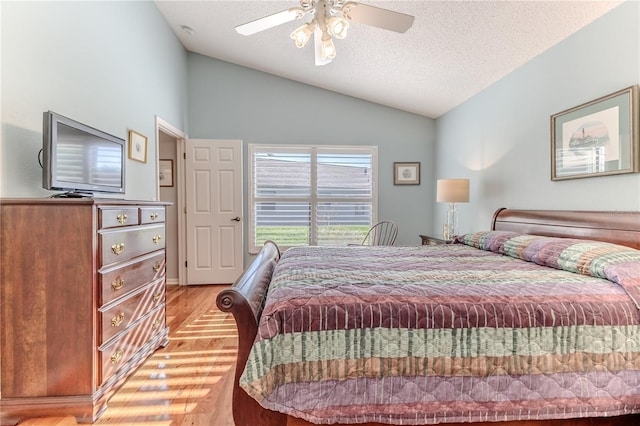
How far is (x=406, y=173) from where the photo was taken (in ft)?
14.9

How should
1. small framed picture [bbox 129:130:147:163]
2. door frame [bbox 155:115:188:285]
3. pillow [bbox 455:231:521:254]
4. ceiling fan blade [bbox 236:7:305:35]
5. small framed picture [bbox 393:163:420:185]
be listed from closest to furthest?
ceiling fan blade [bbox 236:7:305:35] < pillow [bbox 455:231:521:254] < small framed picture [bbox 129:130:147:163] < door frame [bbox 155:115:188:285] < small framed picture [bbox 393:163:420:185]

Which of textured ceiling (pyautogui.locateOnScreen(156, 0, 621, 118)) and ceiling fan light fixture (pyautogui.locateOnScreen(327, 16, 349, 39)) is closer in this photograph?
ceiling fan light fixture (pyautogui.locateOnScreen(327, 16, 349, 39))

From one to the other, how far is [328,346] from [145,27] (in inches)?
140

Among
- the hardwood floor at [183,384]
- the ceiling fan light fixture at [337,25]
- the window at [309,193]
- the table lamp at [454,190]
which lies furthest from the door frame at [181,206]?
the table lamp at [454,190]

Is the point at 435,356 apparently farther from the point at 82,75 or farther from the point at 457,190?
the point at 82,75

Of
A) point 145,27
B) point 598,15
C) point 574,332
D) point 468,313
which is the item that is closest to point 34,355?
point 468,313

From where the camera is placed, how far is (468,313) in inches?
44.3

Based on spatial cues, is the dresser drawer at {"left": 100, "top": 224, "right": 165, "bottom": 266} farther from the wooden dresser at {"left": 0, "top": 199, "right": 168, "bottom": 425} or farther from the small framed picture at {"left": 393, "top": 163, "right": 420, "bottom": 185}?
the small framed picture at {"left": 393, "top": 163, "right": 420, "bottom": 185}

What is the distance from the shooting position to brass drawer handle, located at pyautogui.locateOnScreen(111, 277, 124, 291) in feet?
5.57

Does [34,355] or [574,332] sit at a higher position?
[574,332]

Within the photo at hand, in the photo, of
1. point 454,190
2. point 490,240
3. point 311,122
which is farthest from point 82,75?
point 454,190

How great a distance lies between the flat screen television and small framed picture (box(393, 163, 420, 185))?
3476mm

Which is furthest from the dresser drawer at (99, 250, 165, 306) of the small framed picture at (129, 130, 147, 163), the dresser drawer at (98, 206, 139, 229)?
the small framed picture at (129, 130, 147, 163)

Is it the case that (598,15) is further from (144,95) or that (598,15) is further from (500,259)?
→ (144,95)
